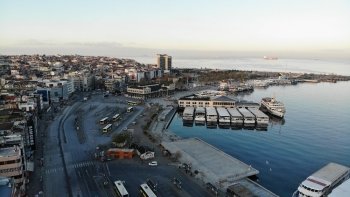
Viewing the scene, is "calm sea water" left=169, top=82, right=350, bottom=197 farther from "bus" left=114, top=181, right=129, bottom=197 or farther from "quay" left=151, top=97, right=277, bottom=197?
"bus" left=114, top=181, right=129, bottom=197

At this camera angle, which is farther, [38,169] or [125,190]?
[38,169]

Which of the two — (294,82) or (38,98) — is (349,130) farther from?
(294,82)

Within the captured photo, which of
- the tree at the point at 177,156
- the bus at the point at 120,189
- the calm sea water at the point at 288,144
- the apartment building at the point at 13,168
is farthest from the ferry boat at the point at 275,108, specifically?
the apartment building at the point at 13,168

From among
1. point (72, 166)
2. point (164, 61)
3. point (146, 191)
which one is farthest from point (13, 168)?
point (164, 61)

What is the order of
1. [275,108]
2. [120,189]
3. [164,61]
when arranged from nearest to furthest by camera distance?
[120,189], [275,108], [164,61]

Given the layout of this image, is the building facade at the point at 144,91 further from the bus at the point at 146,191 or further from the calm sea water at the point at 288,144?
the bus at the point at 146,191

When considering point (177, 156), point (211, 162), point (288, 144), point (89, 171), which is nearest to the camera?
point (89, 171)

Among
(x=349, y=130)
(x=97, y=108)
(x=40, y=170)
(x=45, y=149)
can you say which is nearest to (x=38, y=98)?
(x=97, y=108)

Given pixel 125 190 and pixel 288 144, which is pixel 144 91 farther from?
pixel 125 190
